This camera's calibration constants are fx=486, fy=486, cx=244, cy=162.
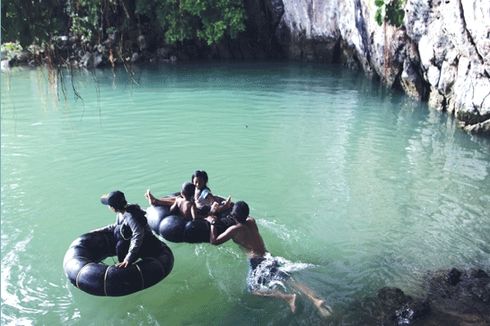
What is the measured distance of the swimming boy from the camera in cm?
640

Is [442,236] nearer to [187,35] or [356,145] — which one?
[356,145]

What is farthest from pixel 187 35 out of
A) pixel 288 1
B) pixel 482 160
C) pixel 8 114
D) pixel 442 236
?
pixel 442 236

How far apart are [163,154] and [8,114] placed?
6.89 meters

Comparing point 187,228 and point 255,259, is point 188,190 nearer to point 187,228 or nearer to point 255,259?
point 187,228

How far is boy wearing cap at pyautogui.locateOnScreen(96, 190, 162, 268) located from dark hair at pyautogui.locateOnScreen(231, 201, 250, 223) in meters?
1.11

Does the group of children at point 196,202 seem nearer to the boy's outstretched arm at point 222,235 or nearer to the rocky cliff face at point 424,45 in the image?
the boy's outstretched arm at point 222,235

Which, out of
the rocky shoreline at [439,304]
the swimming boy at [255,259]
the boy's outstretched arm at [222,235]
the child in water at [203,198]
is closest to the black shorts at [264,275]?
the swimming boy at [255,259]

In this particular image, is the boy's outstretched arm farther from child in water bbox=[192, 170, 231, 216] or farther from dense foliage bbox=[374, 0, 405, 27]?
dense foliage bbox=[374, 0, 405, 27]

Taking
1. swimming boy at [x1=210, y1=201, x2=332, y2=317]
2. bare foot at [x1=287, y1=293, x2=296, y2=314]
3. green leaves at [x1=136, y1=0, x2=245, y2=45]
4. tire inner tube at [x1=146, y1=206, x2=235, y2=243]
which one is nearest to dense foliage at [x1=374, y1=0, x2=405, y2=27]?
tire inner tube at [x1=146, y1=206, x2=235, y2=243]

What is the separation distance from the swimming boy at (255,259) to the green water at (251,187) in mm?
148

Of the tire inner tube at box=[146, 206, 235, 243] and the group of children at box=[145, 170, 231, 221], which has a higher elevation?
the group of children at box=[145, 170, 231, 221]

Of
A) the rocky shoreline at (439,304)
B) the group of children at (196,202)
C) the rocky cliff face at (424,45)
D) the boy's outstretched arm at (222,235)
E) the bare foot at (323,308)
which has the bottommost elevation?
the bare foot at (323,308)

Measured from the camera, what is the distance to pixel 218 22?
25438mm

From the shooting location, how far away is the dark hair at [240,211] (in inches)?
263
